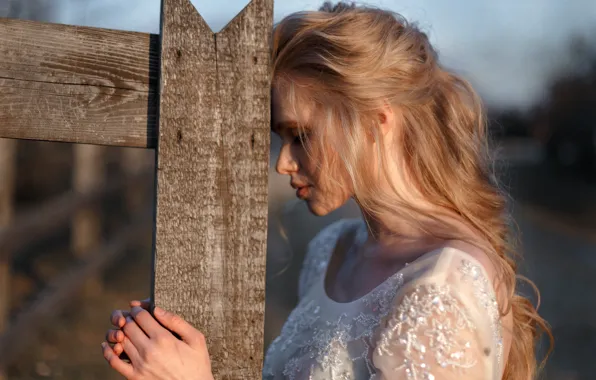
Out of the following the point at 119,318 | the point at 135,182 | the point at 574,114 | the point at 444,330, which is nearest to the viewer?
the point at 119,318

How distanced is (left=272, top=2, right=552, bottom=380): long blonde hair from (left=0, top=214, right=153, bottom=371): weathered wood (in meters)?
2.33

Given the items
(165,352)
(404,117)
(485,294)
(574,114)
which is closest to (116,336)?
(165,352)

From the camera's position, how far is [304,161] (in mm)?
→ 2006

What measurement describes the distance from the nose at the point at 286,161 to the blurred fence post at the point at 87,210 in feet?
15.5

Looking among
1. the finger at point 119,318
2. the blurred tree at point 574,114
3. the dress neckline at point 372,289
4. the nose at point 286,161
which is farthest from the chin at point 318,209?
the blurred tree at point 574,114

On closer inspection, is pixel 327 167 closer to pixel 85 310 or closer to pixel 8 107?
pixel 8 107

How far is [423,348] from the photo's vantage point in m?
1.77

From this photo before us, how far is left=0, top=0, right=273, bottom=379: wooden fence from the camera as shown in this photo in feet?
4.71

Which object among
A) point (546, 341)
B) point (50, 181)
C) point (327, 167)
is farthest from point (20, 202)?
point (327, 167)

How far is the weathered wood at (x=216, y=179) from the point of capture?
1.48 m

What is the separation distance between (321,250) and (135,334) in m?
1.29

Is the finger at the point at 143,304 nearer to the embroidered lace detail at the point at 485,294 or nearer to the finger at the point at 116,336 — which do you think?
the finger at the point at 116,336

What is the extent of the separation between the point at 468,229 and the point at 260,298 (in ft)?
2.53

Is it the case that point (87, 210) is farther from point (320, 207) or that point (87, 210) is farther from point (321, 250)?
point (320, 207)
